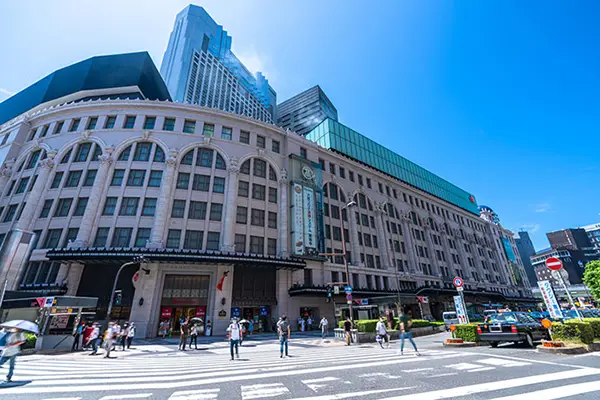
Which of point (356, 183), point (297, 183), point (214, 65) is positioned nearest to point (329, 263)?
point (297, 183)

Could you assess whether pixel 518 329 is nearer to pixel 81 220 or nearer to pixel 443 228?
pixel 81 220

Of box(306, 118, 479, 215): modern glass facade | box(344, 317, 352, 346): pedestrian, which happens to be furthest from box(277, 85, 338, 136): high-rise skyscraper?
box(344, 317, 352, 346): pedestrian

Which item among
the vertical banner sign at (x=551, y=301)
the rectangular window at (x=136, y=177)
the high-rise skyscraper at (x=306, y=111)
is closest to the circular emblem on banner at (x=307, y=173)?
the rectangular window at (x=136, y=177)

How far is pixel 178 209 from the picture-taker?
29312 mm

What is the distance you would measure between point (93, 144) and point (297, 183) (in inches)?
997

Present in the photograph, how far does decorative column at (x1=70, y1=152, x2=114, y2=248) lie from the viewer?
85.3 feet

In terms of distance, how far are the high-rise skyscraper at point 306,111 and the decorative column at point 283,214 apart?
207 ft

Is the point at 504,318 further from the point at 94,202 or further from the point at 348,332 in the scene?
the point at 94,202

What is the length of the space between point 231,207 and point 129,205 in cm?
1078

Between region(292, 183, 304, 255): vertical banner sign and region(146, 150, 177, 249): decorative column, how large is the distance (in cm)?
1448

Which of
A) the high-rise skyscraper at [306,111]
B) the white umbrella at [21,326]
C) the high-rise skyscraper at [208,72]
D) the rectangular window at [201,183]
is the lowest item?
the white umbrella at [21,326]

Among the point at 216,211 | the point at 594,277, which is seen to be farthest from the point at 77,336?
the point at 594,277

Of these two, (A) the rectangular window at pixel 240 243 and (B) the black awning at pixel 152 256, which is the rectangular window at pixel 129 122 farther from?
(A) the rectangular window at pixel 240 243

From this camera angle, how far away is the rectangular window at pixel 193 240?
28031 mm
